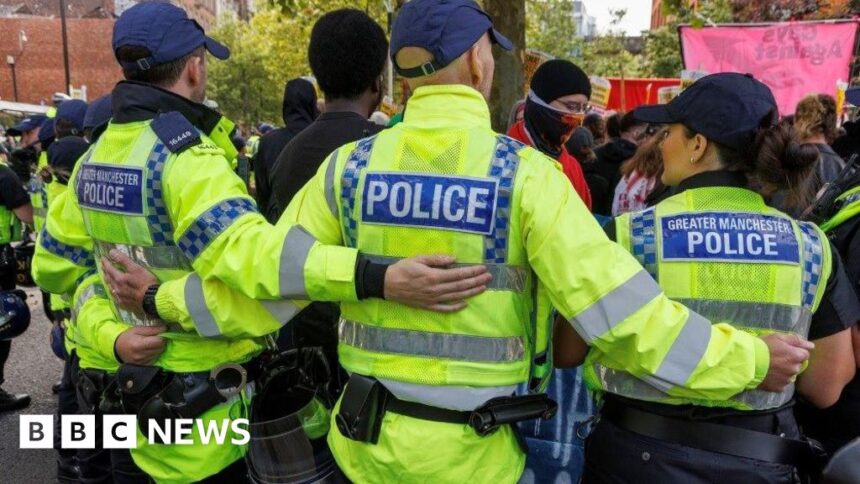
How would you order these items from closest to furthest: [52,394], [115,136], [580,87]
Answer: [115,136] → [580,87] → [52,394]

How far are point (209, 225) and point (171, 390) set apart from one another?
0.67 metres

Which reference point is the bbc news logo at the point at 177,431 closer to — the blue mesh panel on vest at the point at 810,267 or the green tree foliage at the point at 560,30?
the blue mesh panel on vest at the point at 810,267

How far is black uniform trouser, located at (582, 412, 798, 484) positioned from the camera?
1.81 metres

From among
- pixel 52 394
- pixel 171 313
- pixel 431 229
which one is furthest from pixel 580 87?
pixel 52 394

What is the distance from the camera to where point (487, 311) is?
1738 millimetres

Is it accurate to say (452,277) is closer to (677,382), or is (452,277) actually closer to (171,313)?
(677,382)

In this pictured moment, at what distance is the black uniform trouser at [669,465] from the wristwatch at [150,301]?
1.43 meters

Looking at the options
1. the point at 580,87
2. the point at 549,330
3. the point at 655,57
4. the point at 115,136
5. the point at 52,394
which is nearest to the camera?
the point at 549,330

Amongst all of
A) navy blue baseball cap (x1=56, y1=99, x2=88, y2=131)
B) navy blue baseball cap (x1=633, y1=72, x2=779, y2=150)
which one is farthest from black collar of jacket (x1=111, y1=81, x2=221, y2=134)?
navy blue baseball cap (x1=56, y1=99, x2=88, y2=131)

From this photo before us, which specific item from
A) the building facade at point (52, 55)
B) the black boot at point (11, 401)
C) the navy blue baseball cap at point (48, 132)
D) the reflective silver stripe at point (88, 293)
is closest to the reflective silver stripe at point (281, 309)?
the reflective silver stripe at point (88, 293)

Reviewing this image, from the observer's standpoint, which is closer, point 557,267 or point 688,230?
point 557,267

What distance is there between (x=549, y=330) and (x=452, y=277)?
416 millimetres

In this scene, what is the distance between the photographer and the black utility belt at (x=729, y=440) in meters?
1.84

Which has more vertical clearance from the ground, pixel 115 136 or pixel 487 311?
pixel 115 136
